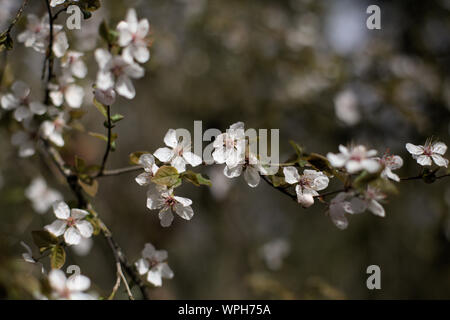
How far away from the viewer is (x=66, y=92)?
1.15 meters

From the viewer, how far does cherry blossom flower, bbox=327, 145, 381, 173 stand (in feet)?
2.68

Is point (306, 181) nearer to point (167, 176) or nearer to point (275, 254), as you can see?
point (167, 176)

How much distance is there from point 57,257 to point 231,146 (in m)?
0.50

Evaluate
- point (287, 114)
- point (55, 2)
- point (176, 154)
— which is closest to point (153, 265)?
point (176, 154)

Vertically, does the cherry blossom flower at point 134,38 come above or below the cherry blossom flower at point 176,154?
above

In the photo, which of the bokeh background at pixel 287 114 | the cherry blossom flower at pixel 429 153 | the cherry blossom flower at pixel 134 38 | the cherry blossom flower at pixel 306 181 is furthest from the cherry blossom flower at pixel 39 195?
the cherry blossom flower at pixel 429 153

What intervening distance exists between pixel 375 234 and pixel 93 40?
2.32m

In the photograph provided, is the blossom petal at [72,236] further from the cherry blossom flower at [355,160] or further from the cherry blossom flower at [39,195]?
the cherry blossom flower at [39,195]

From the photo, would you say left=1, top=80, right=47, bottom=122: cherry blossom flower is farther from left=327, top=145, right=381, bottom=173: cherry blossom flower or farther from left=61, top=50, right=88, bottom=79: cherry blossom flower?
left=327, top=145, right=381, bottom=173: cherry blossom flower

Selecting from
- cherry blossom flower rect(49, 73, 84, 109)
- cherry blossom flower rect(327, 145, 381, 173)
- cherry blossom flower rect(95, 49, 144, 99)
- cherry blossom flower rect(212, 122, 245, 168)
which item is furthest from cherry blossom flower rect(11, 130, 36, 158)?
cherry blossom flower rect(327, 145, 381, 173)

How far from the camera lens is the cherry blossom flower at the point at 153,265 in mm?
1069

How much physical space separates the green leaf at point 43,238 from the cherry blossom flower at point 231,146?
0.44 meters

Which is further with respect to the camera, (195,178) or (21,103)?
(21,103)

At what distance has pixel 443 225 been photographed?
2.23 meters
